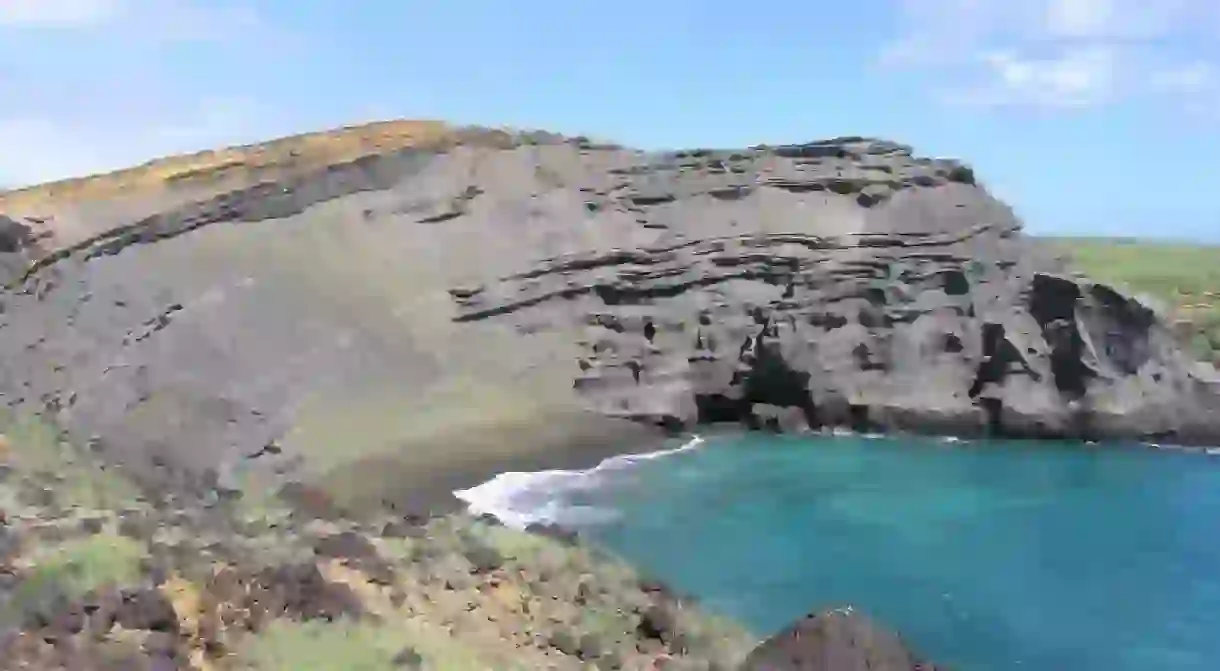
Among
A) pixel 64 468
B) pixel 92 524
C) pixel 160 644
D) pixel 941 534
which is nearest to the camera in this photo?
pixel 160 644

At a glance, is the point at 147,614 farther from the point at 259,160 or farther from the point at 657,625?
the point at 259,160

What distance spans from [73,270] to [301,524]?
24265mm

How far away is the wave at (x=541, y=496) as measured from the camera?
35438 mm

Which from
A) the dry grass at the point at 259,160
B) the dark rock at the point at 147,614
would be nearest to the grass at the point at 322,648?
the dark rock at the point at 147,614

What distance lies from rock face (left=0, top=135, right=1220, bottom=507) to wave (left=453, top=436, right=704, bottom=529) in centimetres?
238

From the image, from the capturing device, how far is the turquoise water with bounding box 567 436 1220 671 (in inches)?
1064

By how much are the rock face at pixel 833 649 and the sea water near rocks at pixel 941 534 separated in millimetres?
12893

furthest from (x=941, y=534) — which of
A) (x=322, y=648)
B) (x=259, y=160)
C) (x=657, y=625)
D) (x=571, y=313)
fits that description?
(x=259, y=160)

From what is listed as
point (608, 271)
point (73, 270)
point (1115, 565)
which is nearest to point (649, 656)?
point (1115, 565)

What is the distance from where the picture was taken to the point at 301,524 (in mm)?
22141

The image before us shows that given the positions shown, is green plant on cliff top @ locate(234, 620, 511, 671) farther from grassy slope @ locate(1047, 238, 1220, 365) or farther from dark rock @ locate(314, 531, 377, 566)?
grassy slope @ locate(1047, 238, 1220, 365)

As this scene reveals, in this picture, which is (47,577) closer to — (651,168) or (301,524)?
(301,524)

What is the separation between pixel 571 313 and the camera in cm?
5153

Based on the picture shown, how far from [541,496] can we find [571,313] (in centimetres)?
1419
